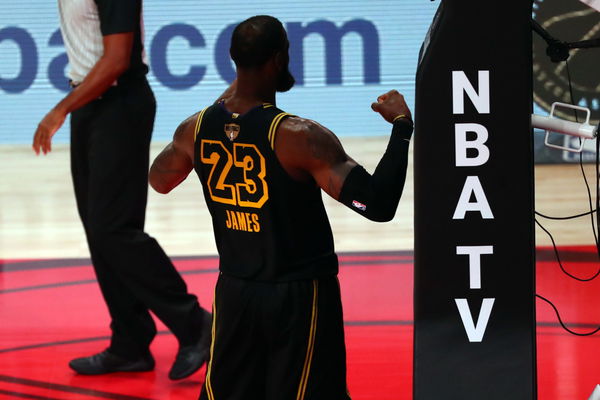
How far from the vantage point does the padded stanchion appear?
9.12 feet

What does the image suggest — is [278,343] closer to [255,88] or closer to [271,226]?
[271,226]

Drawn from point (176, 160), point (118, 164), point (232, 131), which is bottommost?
point (118, 164)

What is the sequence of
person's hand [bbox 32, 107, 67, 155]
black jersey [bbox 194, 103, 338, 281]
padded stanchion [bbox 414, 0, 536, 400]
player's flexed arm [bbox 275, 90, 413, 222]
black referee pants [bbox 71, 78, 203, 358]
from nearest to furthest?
player's flexed arm [bbox 275, 90, 413, 222]
black jersey [bbox 194, 103, 338, 281]
padded stanchion [bbox 414, 0, 536, 400]
person's hand [bbox 32, 107, 67, 155]
black referee pants [bbox 71, 78, 203, 358]

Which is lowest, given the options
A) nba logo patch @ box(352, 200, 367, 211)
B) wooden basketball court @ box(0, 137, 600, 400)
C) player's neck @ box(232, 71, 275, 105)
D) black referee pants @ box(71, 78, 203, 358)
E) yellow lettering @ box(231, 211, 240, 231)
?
wooden basketball court @ box(0, 137, 600, 400)

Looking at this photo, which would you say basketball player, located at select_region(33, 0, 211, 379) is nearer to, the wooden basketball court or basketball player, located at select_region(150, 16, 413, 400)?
the wooden basketball court

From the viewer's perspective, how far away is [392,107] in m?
2.66

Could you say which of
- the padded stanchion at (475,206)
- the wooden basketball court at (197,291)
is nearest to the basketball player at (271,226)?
the padded stanchion at (475,206)

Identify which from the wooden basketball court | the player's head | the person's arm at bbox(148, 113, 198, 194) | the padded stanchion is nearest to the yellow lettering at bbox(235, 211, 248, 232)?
the person's arm at bbox(148, 113, 198, 194)

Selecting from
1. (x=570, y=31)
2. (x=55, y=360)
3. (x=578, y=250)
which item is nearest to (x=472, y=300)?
(x=55, y=360)

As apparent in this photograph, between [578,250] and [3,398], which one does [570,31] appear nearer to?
[578,250]

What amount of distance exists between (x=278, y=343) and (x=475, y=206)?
2.02ft

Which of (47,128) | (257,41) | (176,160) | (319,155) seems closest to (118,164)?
(47,128)

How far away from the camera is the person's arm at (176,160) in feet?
9.39

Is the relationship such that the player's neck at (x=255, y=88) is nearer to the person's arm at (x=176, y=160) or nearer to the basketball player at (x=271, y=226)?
the basketball player at (x=271, y=226)
